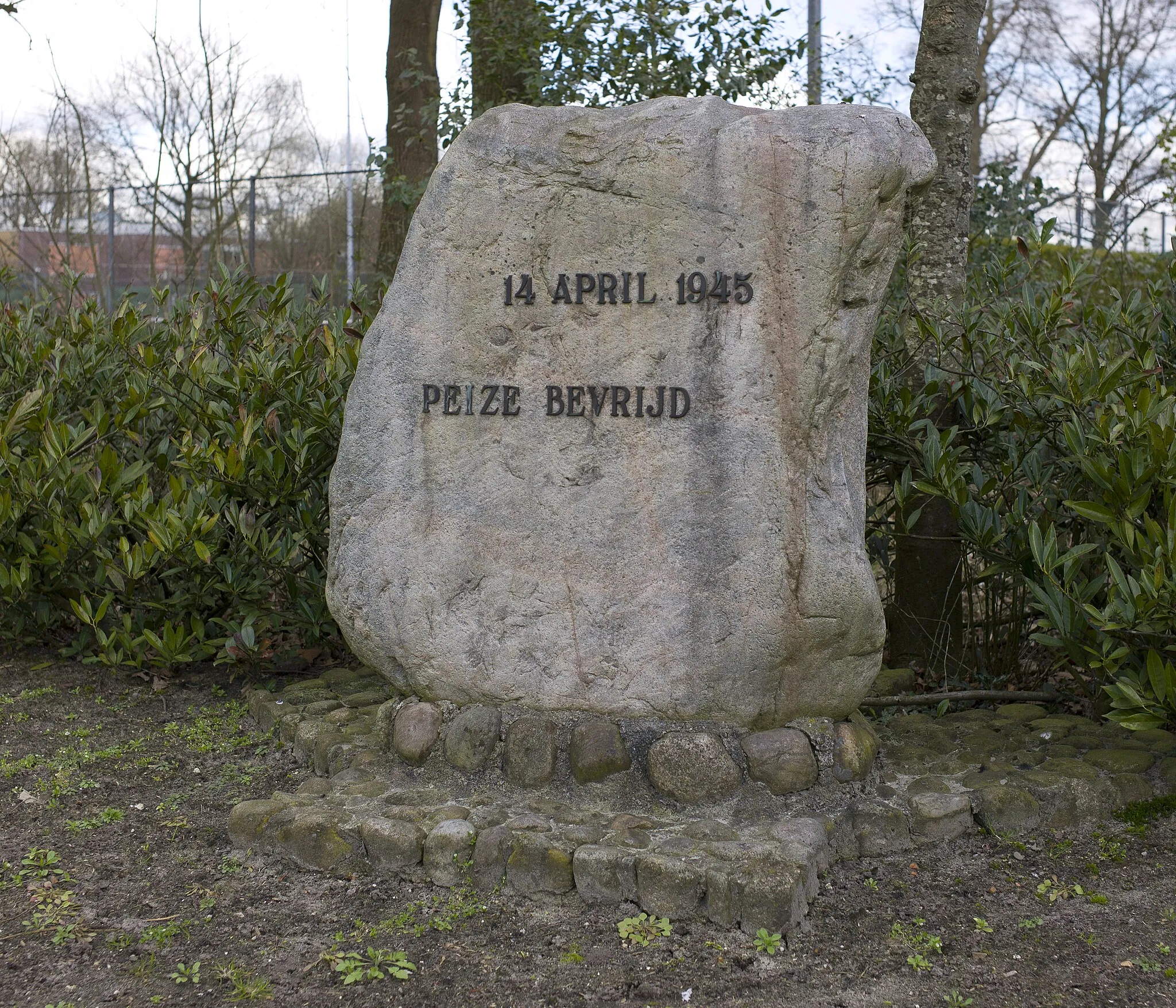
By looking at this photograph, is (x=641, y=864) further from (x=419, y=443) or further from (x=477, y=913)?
(x=419, y=443)

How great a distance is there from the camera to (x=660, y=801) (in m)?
3.53

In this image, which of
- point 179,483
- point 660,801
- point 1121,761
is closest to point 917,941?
point 660,801

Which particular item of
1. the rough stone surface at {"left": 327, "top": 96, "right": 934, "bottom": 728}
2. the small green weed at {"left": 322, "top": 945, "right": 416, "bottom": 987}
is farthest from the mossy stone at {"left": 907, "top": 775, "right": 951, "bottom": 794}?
the small green weed at {"left": 322, "top": 945, "right": 416, "bottom": 987}

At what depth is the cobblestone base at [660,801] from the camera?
3199 mm

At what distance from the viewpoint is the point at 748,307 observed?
345 cm

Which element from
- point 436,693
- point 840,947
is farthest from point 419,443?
point 840,947

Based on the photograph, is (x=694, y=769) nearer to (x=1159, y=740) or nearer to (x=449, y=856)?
(x=449, y=856)

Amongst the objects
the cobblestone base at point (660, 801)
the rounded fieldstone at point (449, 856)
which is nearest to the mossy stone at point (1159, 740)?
the cobblestone base at point (660, 801)

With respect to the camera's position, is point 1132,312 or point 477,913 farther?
point 1132,312

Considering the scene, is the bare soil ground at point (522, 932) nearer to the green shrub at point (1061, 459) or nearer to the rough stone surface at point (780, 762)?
the rough stone surface at point (780, 762)

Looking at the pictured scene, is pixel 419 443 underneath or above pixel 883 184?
underneath

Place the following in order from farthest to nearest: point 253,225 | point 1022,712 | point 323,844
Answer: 1. point 253,225
2. point 1022,712
3. point 323,844

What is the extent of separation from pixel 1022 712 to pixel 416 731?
7.33ft

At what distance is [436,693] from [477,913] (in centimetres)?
82
